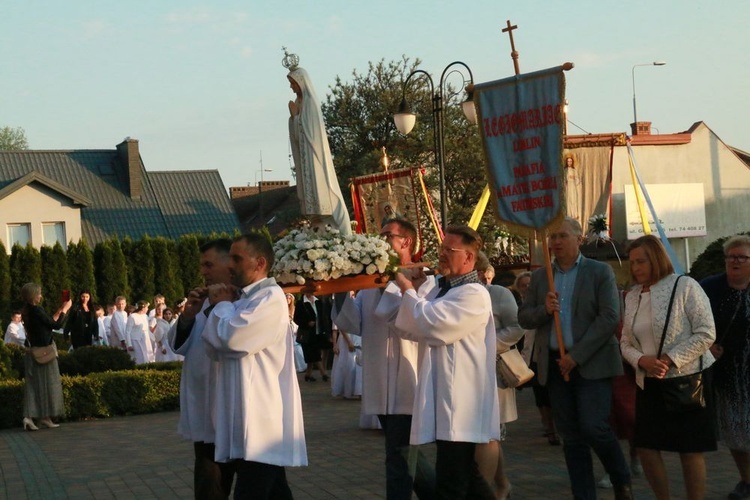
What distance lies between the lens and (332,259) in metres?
6.93

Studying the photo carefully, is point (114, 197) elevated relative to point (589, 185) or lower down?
elevated

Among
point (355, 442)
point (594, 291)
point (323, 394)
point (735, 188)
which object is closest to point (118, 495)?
point (355, 442)

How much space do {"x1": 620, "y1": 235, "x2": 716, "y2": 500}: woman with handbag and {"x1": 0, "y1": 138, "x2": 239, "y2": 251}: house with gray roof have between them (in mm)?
44334

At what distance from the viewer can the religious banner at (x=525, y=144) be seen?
25.5 ft

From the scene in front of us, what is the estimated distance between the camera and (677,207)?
51.0 meters

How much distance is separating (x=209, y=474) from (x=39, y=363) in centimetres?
950

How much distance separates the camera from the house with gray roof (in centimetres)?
4956

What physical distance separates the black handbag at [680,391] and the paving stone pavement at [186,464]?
122cm

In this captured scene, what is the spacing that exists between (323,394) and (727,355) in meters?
11.3

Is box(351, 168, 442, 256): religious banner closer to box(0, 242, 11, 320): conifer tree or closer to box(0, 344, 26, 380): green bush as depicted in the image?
box(0, 344, 26, 380): green bush

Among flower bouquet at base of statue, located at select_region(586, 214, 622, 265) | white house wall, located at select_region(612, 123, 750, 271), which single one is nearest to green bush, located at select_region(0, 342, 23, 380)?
flower bouquet at base of statue, located at select_region(586, 214, 622, 265)

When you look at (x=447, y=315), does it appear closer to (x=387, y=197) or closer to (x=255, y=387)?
(x=255, y=387)

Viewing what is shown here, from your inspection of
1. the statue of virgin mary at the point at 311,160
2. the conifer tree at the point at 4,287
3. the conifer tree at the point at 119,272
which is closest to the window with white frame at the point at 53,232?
the conifer tree at the point at 119,272

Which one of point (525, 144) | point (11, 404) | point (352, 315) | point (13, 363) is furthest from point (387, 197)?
point (352, 315)
